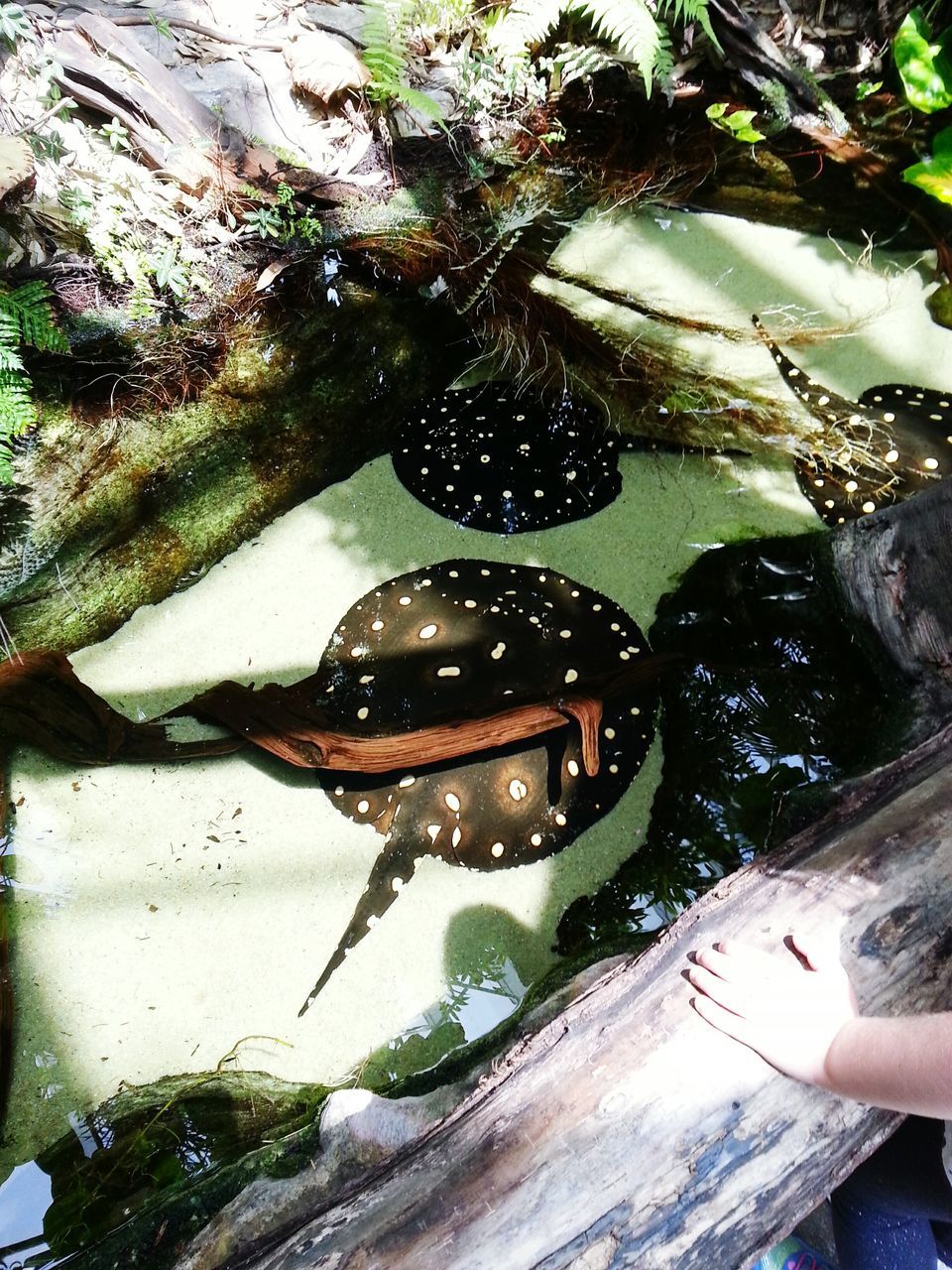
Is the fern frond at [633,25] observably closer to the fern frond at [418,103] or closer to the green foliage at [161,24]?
the fern frond at [418,103]

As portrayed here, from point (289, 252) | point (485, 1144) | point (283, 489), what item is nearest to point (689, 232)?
point (289, 252)

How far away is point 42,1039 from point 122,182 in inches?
133

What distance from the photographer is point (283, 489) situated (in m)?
3.33

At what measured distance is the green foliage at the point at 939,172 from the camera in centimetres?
388

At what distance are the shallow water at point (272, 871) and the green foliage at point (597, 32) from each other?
91.0 inches

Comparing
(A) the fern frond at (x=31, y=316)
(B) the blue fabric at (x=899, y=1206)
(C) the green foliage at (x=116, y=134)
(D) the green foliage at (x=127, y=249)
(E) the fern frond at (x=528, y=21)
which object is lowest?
(B) the blue fabric at (x=899, y=1206)

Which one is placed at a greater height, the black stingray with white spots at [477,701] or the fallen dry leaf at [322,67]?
the fallen dry leaf at [322,67]

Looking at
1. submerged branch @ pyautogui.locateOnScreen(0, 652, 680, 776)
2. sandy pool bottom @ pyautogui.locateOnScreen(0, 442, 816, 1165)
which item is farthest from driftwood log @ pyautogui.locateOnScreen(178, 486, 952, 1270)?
submerged branch @ pyautogui.locateOnScreen(0, 652, 680, 776)

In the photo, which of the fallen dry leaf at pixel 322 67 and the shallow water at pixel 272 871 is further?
the fallen dry leaf at pixel 322 67

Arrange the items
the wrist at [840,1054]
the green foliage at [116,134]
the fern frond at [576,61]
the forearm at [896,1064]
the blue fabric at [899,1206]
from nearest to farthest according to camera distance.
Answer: the forearm at [896,1064] < the wrist at [840,1054] < the blue fabric at [899,1206] < the green foliage at [116,134] < the fern frond at [576,61]

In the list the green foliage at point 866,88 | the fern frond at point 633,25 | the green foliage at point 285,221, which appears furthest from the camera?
the green foliage at point 866,88

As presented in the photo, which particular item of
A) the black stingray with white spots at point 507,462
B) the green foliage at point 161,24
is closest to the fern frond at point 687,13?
the black stingray with white spots at point 507,462

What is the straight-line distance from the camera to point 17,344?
2.72 m

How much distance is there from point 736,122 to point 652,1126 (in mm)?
5152
